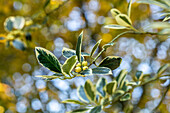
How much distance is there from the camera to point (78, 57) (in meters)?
0.41

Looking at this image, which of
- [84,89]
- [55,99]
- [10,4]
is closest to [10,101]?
[55,99]

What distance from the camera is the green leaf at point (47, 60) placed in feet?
1.34

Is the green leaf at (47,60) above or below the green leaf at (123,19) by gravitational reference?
below

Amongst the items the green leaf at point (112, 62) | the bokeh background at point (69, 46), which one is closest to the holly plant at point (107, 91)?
the green leaf at point (112, 62)

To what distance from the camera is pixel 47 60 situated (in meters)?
0.42

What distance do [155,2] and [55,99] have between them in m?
2.20

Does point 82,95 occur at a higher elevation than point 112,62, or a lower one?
lower

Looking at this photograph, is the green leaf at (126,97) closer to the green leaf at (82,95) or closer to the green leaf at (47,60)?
the green leaf at (82,95)

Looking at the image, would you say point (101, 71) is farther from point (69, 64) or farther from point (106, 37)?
point (106, 37)

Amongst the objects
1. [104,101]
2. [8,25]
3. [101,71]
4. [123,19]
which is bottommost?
[104,101]

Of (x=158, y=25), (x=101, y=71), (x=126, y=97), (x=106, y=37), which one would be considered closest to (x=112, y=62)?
(x=101, y=71)

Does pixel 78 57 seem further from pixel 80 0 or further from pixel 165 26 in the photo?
pixel 80 0

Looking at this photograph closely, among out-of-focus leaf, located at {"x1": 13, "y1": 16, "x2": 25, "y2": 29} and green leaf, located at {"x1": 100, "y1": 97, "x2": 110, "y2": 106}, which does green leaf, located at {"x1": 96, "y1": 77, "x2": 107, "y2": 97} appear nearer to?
green leaf, located at {"x1": 100, "y1": 97, "x2": 110, "y2": 106}

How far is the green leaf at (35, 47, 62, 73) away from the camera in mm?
408
